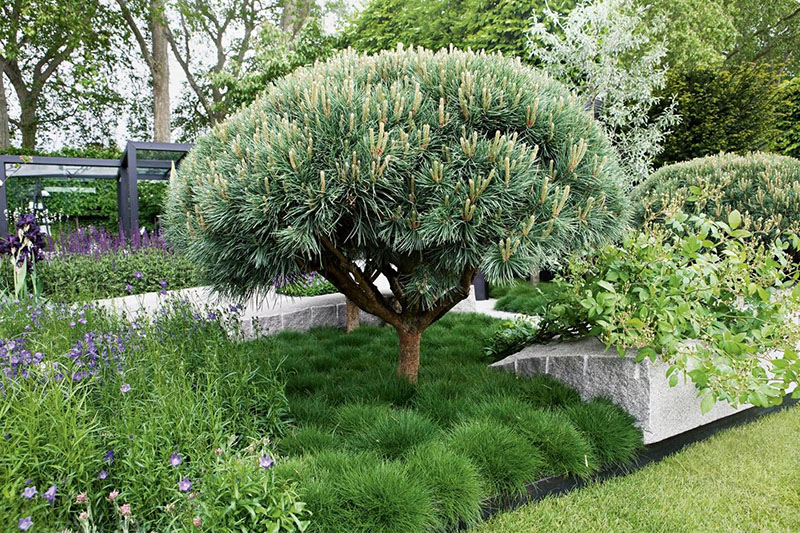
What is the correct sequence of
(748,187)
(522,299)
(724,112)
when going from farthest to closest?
(724,112) → (522,299) → (748,187)

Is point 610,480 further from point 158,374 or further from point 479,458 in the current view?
point 158,374

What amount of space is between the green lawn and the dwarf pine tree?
109 centimetres

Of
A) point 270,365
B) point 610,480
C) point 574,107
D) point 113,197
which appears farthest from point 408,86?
point 113,197

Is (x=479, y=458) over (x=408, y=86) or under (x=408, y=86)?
under

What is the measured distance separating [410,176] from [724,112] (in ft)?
33.4

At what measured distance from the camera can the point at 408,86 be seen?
8.01 feet

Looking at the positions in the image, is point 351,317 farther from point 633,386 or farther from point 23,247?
point 23,247

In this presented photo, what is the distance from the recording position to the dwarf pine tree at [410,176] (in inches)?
84.1

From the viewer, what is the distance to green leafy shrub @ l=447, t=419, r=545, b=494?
2135mm

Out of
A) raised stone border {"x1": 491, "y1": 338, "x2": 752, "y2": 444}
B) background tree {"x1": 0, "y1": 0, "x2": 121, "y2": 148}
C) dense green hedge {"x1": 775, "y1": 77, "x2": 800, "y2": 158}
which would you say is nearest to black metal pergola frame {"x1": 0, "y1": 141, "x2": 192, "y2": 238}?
background tree {"x1": 0, "y1": 0, "x2": 121, "y2": 148}

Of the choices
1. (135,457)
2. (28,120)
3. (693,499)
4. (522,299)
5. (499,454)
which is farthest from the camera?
(28,120)

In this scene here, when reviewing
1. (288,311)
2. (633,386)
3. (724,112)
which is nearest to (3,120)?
(288,311)

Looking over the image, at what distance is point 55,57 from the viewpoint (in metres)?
15.5

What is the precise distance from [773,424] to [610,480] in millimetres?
1588
